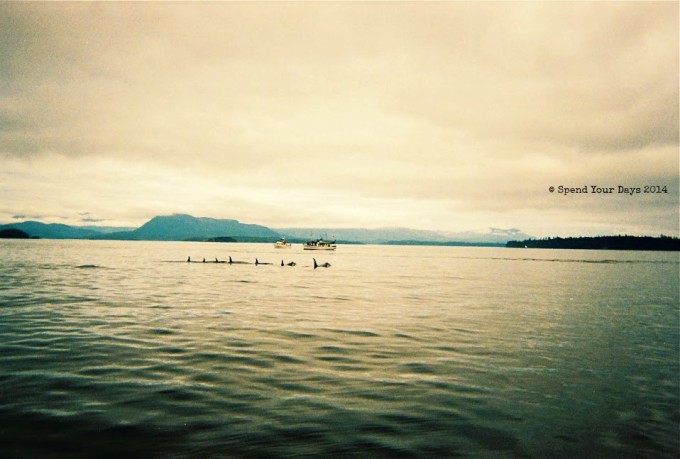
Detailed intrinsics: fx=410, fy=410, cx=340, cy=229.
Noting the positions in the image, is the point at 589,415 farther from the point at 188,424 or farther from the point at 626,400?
the point at 188,424

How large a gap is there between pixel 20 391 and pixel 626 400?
19169 mm

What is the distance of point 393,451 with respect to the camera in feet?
31.0

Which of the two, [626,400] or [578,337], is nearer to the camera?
[626,400]

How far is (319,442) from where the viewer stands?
9.73m

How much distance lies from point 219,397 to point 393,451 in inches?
222

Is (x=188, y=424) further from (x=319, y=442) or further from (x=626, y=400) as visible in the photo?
(x=626, y=400)

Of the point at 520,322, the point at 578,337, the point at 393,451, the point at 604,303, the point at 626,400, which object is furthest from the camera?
the point at 604,303

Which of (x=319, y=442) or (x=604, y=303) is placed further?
(x=604, y=303)

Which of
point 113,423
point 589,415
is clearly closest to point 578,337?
point 589,415

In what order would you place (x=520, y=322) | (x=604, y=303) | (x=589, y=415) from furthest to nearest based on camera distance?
1. (x=604, y=303)
2. (x=520, y=322)
3. (x=589, y=415)

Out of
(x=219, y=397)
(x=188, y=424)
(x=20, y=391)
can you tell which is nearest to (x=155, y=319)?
(x=20, y=391)

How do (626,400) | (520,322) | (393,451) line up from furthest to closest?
(520,322)
(626,400)
(393,451)

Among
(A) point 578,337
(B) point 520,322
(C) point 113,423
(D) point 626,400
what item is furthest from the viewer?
(B) point 520,322

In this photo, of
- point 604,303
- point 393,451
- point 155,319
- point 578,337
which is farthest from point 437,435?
point 604,303
